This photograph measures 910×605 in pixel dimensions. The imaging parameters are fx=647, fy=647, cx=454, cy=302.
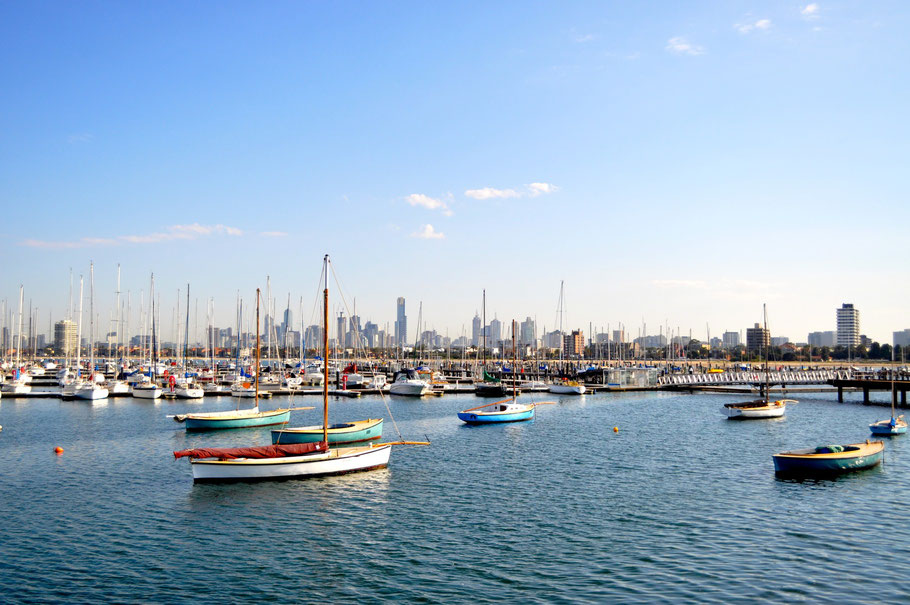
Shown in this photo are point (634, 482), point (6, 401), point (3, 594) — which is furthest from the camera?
point (6, 401)

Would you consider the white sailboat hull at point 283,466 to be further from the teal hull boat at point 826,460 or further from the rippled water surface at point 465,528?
the teal hull boat at point 826,460

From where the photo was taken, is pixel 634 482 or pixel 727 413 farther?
pixel 727 413

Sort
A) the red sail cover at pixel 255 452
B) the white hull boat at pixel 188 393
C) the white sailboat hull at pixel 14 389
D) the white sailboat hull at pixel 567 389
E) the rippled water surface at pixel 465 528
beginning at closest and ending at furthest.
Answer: the rippled water surface at pixel 465 528, the red sail cover at pixel 255 452, the white hull boat at pixel 188 393, the white sailboat hull at pixel 14 389, the white sailboat hull at pixel 567 389

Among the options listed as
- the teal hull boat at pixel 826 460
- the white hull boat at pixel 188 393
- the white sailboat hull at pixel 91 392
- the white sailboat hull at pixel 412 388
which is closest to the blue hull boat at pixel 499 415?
the white sailboat hull at pixel 412 388

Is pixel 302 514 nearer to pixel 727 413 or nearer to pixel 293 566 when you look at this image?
pixel 293 566

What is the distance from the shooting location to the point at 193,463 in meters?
37.6

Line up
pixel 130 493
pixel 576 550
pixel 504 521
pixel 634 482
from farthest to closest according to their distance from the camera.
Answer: pixel 634 482 < pixel 130 493 < pixel 504 521 < pixel 576 550

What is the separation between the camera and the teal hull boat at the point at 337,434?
49094mm

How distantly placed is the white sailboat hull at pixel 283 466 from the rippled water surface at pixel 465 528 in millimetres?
902

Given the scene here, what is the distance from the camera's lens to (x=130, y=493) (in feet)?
119

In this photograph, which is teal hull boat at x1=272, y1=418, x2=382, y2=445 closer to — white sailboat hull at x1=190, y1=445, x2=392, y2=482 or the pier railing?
white sailboat hull at x1=190, y1=445, x2=392, y2=482

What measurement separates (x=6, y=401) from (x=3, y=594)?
82.6 m

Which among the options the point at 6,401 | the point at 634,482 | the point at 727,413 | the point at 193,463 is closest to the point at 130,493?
the point at 193,463

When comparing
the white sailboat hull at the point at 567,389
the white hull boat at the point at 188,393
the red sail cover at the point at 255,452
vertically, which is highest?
the red sail cover at the point at 255,452
